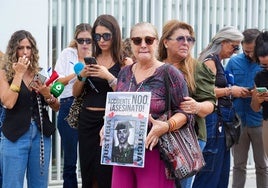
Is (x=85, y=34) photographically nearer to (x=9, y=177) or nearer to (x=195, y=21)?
(x=9, y=177)

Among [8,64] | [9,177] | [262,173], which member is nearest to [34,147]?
[9,177]

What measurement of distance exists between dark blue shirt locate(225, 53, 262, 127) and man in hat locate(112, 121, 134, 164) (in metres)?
3.15

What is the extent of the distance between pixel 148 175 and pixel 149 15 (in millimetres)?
4237

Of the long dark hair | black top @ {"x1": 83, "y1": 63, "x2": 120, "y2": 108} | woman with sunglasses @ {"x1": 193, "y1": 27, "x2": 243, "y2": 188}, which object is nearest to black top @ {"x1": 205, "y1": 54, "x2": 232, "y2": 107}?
woman with sunglasses @ {"x1": 193, "y1": 27, "x2": 243, "y2": 188}

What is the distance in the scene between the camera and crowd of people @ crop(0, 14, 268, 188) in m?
3.76

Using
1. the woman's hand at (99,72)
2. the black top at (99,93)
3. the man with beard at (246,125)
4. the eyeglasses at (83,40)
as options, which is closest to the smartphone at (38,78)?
the black top at (99,93)

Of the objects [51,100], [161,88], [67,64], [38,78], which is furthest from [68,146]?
[161,88]

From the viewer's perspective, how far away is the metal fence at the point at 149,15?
22.9ft

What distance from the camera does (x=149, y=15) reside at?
7594 mm

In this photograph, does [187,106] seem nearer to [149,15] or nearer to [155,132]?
[155,132]

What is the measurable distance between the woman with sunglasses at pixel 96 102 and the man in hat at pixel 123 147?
1051 millimetres

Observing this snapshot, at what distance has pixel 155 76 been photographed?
3785 millimetres

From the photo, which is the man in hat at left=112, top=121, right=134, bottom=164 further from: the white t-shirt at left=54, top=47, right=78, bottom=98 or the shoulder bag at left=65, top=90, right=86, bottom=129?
the white t-shirt at left=54, top=47, right=78, bottom=98

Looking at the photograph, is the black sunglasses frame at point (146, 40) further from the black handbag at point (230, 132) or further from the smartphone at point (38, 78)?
the black handbag at point (230, 132)
